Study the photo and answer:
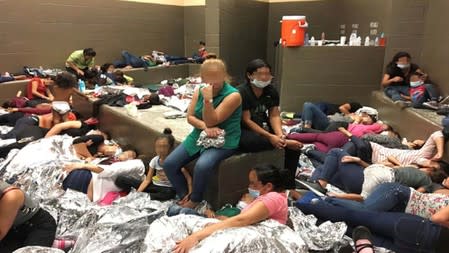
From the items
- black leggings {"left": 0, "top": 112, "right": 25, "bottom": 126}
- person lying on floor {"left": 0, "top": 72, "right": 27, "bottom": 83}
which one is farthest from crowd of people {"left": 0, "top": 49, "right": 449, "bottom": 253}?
person lying on floor {"left": 0, "top": 72, "right": 27, "bottom": 83}

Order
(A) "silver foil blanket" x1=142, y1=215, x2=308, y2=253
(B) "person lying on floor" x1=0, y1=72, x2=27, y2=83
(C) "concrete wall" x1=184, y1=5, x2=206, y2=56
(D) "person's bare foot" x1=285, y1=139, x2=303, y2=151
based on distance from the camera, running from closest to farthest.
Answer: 1. (A) "silver foil blanket" x1=142, y1=215, x2=308, y2=253
2. (D) "person's bare foot" x1=285, y1=139, x2=303, y2=151
3. (B) "person lying on floor" x1=0, y1=72, x2=27, y2=83
4. (C) "concrete wall" x1=184, y1=5, x2=206, y2=56

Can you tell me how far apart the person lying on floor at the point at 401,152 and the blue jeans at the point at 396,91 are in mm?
1595

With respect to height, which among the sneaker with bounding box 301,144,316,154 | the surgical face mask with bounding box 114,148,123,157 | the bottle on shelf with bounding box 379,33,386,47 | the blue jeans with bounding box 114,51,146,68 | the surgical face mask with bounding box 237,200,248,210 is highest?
the bottle on shelf with bounding box 379,33,386,47

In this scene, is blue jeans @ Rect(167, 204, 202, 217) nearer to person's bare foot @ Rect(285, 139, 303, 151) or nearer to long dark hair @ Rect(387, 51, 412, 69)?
person's bare foot @ Rect(285, 139, 303, 151)

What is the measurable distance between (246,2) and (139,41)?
2682mm

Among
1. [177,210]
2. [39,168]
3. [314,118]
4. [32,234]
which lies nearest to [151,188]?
[177,210]

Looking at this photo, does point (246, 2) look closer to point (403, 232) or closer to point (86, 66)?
point (86, 66)

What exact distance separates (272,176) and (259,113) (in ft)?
3.01

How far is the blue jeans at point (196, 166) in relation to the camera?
287 cm

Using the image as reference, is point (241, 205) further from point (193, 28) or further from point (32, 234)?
point (193, 28)

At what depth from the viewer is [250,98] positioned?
3.10 metres

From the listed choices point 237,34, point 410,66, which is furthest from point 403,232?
point 237,34

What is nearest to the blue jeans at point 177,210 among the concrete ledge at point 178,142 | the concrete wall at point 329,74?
the concrete ledge at point 178,142

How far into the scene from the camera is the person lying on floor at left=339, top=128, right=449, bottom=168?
360 cm
